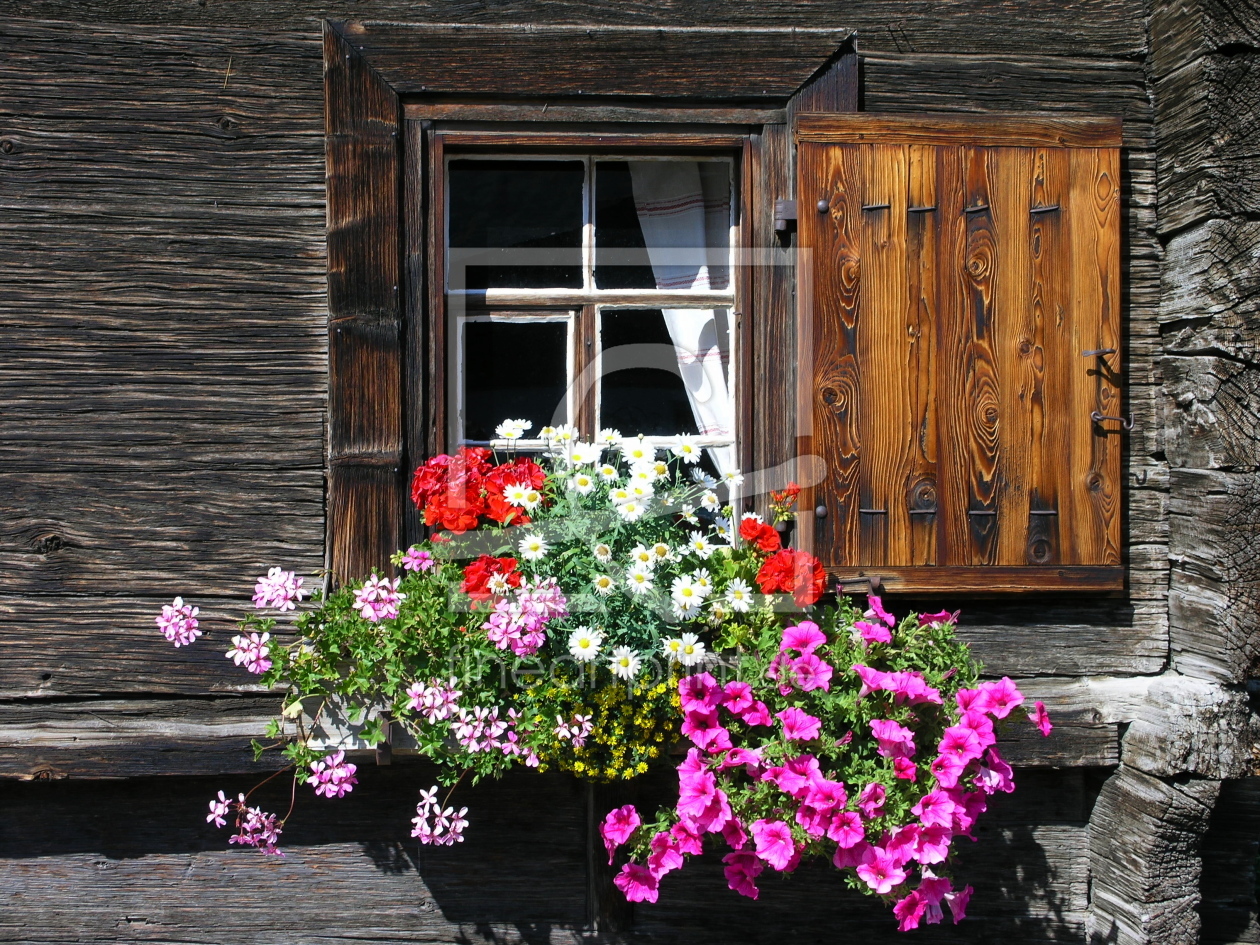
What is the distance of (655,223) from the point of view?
2.76m

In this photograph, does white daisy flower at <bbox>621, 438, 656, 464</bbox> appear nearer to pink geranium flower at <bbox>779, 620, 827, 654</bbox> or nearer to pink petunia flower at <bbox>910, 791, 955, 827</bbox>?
pink geranium flower at <bbox>779, 620, 827, 654</bbox>

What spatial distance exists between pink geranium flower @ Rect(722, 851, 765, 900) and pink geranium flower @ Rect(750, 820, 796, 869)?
117 mm

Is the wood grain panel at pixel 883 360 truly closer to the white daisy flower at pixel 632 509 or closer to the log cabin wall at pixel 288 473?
the log cabin wall at pixel 288 473

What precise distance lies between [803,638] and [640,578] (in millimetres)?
386

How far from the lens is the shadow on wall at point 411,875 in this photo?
2.59 m

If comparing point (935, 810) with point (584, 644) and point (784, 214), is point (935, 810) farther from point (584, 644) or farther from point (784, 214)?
point (784, 214)

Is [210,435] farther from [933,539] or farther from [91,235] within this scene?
[933,539]

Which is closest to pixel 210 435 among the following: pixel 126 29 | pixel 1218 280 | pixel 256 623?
pixel 256 623

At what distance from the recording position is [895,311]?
8.29 ft

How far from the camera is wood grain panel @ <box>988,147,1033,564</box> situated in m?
2.53

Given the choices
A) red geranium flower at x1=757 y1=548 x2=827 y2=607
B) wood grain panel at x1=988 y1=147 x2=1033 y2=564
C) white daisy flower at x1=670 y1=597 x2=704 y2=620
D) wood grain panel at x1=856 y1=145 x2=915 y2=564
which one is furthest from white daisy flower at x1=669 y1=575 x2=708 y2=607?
wood grain panel at x1=988 y1=147 x2=1033 y2=564

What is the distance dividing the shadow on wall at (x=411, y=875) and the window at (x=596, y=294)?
100 centimetres

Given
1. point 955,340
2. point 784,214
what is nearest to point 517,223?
point 784,214

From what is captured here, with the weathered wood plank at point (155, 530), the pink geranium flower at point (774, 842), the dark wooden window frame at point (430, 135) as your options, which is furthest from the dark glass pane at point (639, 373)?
the pink geranium flower at point (774, 842)
